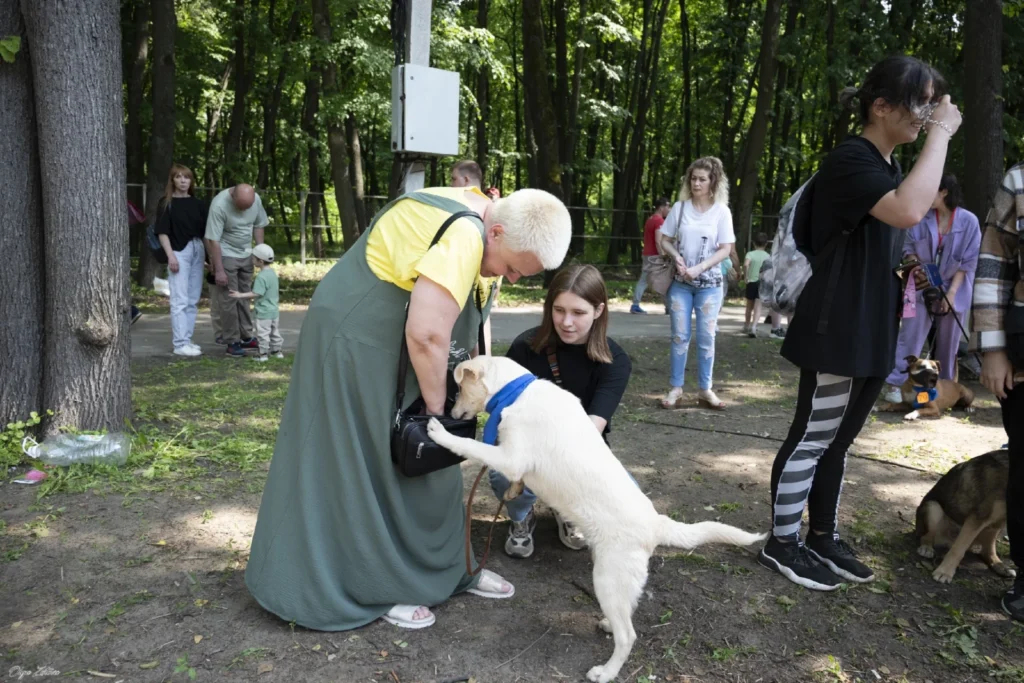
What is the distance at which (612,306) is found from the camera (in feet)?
49.1

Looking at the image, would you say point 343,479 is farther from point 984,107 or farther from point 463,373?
point 984,107

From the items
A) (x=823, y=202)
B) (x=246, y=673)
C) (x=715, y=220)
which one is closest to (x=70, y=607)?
(x=246, y=673)

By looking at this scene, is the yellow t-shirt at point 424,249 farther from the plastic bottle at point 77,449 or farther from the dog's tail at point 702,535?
the plastic bottle at point 77,449

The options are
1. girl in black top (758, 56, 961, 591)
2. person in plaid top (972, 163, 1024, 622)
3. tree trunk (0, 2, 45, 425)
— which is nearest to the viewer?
girl in black top (758, 56, 961, 591)

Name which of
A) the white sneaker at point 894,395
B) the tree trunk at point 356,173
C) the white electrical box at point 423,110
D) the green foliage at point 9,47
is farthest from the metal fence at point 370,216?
the white electrical box at point 423,110

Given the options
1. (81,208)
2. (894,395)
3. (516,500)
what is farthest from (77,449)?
(894,395)

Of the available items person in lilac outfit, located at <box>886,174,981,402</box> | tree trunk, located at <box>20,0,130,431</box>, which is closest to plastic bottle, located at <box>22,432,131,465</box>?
tree trunk, located at <box>20,0,130,431</box>

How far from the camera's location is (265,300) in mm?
8133

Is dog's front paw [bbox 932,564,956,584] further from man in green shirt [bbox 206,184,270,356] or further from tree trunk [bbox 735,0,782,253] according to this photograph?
tree trunk [bbox 735,0,782,253]

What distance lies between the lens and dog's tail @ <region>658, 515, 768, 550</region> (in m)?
2.73

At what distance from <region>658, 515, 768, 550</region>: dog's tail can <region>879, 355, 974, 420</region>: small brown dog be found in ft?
14.4

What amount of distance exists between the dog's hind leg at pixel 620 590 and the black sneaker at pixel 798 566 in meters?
1.17

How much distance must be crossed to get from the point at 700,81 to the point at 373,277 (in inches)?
1099

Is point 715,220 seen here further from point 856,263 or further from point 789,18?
point 789,18
